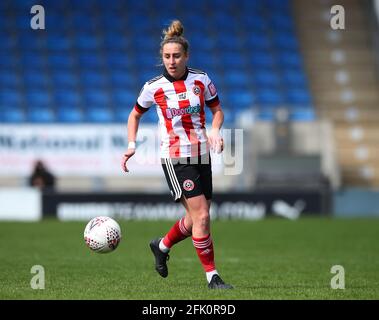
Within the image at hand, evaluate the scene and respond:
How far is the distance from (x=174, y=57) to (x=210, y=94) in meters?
0.52

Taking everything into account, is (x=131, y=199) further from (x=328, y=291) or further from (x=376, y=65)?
(x=328, y=291)

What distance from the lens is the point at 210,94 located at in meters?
8.30

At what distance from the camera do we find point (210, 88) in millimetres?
8281

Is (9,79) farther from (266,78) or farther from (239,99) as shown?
(266,78)

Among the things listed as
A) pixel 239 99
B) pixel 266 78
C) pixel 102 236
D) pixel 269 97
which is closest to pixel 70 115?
pixel 239 99

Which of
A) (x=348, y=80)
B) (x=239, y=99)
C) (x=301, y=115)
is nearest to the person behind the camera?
(x=301, y=115)

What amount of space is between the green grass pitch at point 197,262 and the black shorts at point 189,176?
2.65 ft

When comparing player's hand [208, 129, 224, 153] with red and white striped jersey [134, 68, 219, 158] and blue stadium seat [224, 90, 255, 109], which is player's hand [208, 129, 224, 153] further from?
blue stadium seat [224, 90, 255, 109]

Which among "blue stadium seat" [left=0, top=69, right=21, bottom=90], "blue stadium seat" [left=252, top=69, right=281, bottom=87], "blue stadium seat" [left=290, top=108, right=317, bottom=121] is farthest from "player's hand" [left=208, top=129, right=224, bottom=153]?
"blue stadium seat" [left=252, top=69, right=281, bottom=87]

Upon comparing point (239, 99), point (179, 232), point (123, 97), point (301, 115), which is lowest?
point (179, 232)
